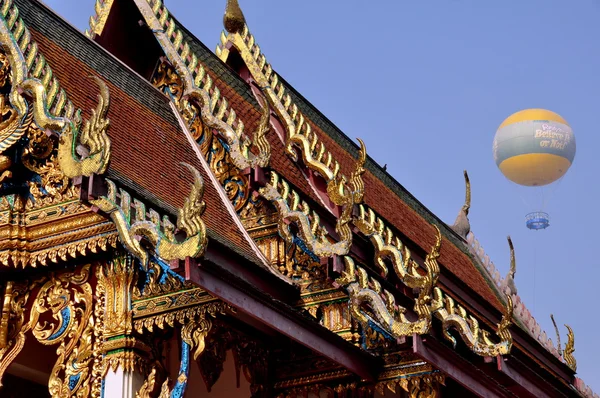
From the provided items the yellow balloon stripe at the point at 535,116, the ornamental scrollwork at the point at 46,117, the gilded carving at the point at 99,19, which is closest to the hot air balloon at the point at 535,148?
the yellow balloon stripe at the point at 535,116

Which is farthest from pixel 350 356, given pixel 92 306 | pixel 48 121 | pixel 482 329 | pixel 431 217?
pixel 431 217

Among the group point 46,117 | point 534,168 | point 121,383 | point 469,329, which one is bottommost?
point 121,383

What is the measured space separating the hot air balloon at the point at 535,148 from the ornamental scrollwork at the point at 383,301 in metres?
9.86

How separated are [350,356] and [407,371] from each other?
1.33 ft

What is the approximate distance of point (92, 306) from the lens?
25.5ft

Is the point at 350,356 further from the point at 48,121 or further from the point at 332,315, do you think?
the point at 48,121

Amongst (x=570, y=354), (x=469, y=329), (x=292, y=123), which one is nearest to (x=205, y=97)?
(x=292, y=123)

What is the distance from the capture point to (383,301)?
7.96 metres

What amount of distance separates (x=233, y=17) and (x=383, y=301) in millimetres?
4062

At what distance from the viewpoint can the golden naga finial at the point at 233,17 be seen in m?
11.1

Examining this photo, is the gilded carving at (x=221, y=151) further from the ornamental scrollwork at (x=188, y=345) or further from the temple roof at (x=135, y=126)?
the ornamental scrollwork at (x=188, y=345)

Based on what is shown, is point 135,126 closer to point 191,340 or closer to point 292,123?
point 292,123

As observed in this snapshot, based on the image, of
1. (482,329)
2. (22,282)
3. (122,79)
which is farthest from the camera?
(122,79)

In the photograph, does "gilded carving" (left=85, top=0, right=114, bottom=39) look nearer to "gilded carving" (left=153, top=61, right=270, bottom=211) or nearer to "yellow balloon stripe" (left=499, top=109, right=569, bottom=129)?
"gilded carving" (left=153, top=61, right=270, bottom=211)
